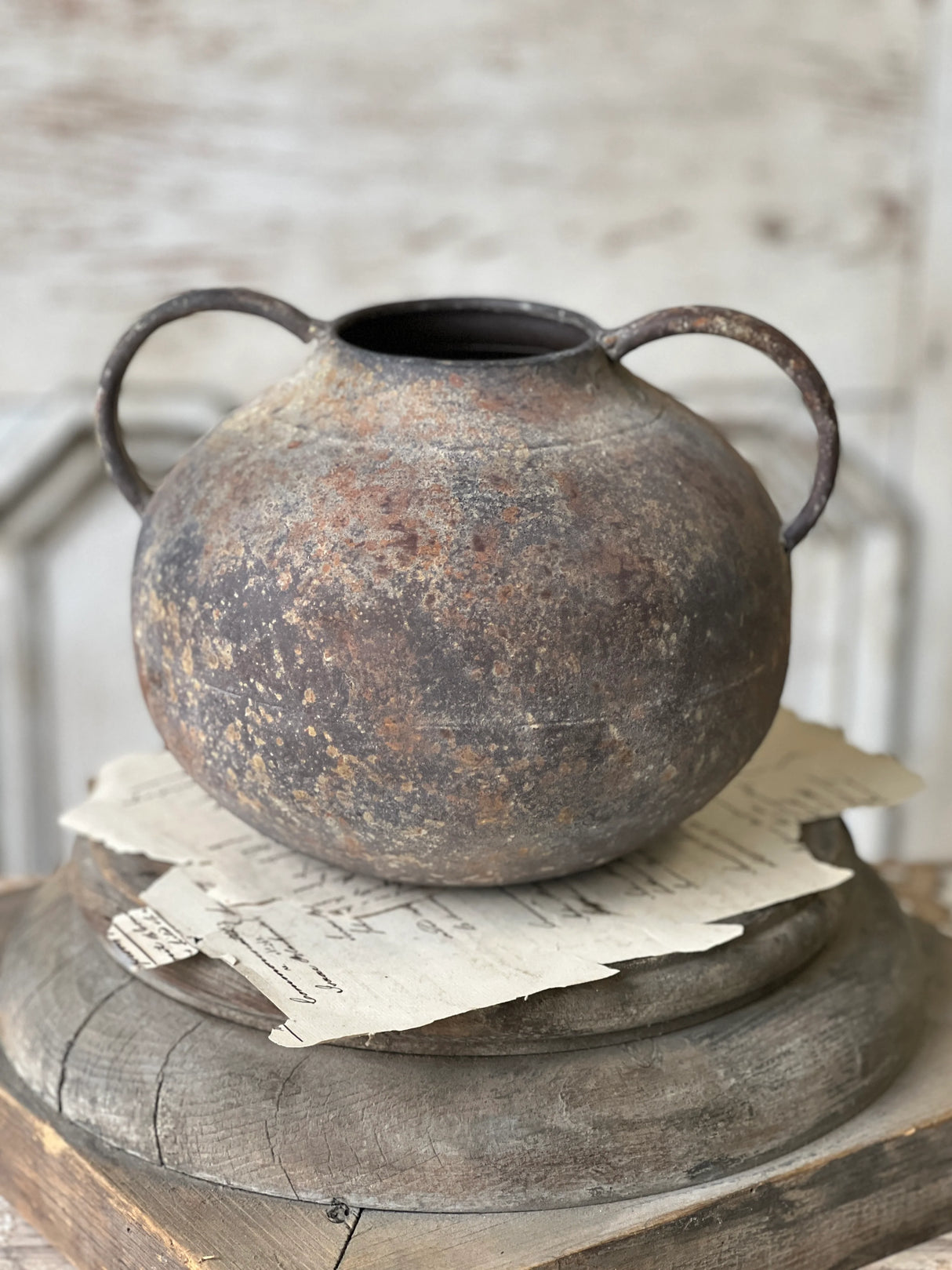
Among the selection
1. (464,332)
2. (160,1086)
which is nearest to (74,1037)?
(160,1086)

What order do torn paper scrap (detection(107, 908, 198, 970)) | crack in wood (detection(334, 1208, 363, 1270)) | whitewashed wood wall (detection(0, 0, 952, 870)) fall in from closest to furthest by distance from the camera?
crack in wood (detection(334, 1208, 363, 1270)) → torn paper scrap (detection(107, 908, 198, 970)) → whitewashed wood wall (detection(0, 0, 952, 870))

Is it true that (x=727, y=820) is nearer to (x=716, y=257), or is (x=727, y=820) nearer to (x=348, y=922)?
(x=348, y=922)

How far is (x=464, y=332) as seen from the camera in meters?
1.07

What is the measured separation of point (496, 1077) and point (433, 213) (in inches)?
50.2

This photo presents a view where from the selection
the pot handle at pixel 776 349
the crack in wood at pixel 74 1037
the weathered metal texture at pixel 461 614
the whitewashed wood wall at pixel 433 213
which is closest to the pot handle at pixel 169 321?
the weathered metal texture at pixel 461 614

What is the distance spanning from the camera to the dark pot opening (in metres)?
1.04

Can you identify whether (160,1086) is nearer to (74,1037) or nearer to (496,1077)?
(74,1037)

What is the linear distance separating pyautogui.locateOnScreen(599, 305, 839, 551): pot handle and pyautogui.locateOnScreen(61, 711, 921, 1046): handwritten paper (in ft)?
0.80

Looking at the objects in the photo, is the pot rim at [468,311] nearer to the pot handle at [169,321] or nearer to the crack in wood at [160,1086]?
the pot handle at [169,321]

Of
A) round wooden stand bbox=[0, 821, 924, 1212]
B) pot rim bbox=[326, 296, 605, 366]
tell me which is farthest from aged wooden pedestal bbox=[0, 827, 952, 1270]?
pot rim bbox=[326, 296, 605, 366]

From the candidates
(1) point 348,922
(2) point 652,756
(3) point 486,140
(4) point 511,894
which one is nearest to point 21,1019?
(1) point 348,922

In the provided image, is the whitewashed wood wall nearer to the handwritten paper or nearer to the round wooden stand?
the handwritten paper

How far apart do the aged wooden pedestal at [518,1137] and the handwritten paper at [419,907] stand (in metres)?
0.03

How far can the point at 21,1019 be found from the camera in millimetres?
1022
